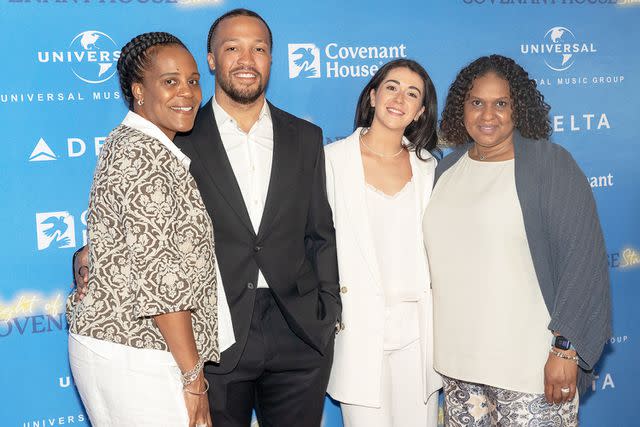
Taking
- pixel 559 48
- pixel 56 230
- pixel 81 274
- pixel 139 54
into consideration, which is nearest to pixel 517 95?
pixel 559 48

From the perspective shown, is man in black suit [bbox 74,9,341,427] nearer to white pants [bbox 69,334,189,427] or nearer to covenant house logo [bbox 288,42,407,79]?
white pants [bbox 69,334,189,427]

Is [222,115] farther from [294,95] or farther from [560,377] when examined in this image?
[560,377]

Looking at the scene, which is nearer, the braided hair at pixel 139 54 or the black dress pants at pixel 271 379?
the braided hair at pixel 139 54

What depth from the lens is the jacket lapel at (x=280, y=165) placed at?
8.15 feet

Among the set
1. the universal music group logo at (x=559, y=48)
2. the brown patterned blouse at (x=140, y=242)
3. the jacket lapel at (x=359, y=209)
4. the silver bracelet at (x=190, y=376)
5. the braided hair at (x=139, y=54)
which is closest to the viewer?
the brown patterned blouse at (x=140, y=242)

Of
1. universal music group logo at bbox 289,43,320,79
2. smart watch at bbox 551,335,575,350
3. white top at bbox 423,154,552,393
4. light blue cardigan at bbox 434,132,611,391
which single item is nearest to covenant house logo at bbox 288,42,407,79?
universal music group logo at bbox 289,43,320,79

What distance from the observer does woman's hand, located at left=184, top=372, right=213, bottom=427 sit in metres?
1.99

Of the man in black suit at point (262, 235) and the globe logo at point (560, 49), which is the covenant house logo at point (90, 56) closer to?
the man in black suit at point (262, 235)

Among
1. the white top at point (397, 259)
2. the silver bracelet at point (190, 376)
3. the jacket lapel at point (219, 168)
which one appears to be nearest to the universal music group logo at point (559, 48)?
the white top at point (397, 259)

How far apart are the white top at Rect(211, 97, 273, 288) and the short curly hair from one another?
76 cm

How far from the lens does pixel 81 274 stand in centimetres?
232

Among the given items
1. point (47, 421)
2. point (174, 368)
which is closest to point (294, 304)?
point (174, 368)

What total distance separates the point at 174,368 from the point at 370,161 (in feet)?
4.05

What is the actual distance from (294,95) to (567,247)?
142 centimetres
